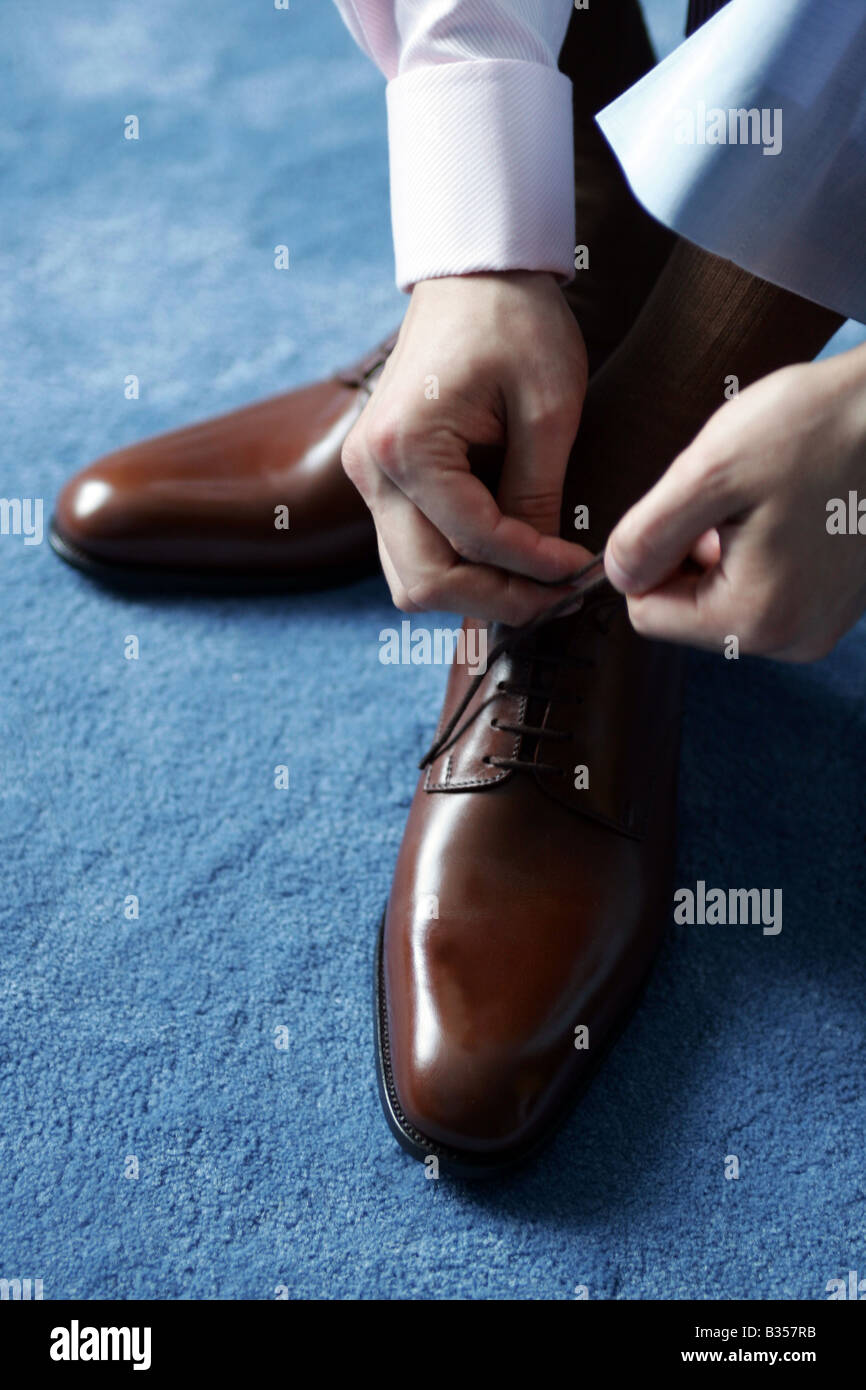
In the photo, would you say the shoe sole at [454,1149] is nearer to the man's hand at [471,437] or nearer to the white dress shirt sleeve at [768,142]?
the man's hand at [471,437]

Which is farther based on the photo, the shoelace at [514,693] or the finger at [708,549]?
the shoelace at [514,693]

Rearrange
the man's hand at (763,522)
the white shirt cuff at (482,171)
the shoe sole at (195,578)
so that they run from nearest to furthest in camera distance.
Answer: the man's hand at (763,522), the white shirt cuff at (482,171), the shoe sole at (195,578)

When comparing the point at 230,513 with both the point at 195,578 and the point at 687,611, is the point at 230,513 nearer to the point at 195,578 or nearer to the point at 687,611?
the point at 195,578

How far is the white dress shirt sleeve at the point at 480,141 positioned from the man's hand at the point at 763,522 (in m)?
0.16

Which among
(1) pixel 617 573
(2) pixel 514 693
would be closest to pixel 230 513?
(2) pixel 514 693

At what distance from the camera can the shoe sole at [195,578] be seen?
94cm

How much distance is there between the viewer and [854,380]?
47cm

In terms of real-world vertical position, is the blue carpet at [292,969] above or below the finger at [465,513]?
below

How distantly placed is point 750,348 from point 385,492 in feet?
0.72

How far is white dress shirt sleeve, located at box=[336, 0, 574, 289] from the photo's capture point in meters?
0.58

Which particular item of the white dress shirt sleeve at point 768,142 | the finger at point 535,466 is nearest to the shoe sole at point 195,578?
the finger at point 535,466

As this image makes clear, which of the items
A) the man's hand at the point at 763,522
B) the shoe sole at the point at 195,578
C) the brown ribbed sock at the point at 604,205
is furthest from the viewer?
the shoe sole at the point at 195,578
